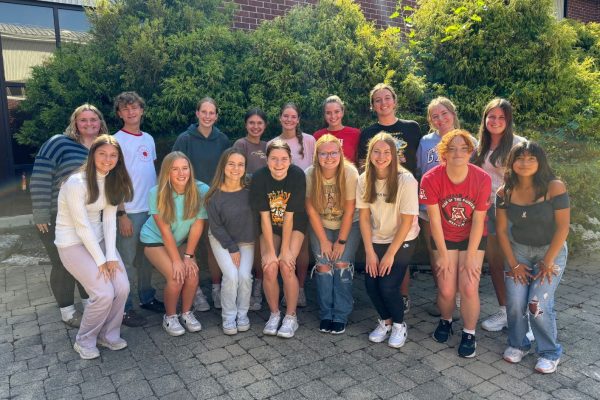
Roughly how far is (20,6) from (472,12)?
21.6ft

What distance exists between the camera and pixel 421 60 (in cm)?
638

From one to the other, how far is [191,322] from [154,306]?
0.61m

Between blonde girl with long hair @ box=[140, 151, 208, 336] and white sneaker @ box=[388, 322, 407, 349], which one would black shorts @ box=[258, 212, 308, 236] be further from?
white sneaker @ box=[388, 322, 407, 349]

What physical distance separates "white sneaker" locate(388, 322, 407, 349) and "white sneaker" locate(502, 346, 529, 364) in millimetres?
730

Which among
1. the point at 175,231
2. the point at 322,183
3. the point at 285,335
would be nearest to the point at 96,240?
the point at 175,231

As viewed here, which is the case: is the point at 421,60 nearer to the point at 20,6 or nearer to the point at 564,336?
the point at 564,336

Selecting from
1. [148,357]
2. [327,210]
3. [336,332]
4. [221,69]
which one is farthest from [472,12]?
[148,357]

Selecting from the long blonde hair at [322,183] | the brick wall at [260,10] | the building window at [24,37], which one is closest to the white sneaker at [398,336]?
the long blonde hair at [322,183]

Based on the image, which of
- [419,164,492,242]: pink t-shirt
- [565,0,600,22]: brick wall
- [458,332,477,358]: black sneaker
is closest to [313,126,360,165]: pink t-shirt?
[419,164,492,242]: pink t-shirt

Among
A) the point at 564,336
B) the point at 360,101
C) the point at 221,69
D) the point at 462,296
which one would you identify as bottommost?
the point at 564,336

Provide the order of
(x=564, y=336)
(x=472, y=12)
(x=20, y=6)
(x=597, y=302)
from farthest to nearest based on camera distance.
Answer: (x=20, y=6)
(x=472, y=12)
(x=597, y=302)
(x=564, y=336)

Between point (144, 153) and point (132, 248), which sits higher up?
point (144, 153)

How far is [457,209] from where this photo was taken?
357 centimetres

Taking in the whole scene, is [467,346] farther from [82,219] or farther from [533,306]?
[82,219]
